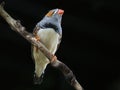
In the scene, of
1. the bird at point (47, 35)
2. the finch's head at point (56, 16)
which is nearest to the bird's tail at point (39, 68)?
the bird at point (47, 35)

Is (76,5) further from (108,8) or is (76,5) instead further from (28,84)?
(28,84)

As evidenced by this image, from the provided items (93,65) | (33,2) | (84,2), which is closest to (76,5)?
(84,2)

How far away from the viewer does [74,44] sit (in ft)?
5.33

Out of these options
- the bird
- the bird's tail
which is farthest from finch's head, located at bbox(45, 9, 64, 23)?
the bird's tail

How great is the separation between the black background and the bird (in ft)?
0.60

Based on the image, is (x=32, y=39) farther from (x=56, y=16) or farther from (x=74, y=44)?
(x=74, y=44)

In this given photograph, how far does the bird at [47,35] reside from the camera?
48.6 inches

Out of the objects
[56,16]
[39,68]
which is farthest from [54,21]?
[39,68]

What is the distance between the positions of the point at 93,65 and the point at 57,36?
1.60 ft

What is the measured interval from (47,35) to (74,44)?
0.41 meters

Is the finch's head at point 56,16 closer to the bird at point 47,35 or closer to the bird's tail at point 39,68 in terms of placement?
the bird at point 47,35

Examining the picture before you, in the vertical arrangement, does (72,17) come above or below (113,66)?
above

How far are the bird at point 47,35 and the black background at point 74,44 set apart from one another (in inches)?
7.1

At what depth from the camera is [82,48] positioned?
1.64 m
